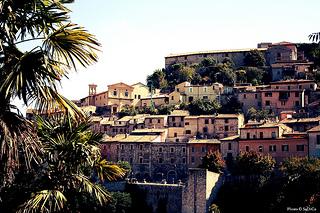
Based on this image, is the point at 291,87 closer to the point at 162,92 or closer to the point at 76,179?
the point at 162,92

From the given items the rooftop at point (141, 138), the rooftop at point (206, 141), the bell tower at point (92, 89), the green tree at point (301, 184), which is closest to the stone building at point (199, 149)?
the rooftop at point (206, 141)

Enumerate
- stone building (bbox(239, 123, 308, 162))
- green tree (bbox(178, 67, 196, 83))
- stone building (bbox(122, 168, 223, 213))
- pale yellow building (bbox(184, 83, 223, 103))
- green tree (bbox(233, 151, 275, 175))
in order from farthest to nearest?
green tree (bbox(178, 67, 196, 83)) → pale yellow building (bbox(184, 83, 223, 103)) → stone building (bbox(239, 123, 308, 162)) → green tree (bbox(233, 151, 275, 175)) → stone building (bbox(122, 168, 223, 213))

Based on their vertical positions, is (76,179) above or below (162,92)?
below

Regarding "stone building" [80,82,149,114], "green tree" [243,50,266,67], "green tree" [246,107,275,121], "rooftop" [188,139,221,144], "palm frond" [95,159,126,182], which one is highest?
"green tree" [243,50,266,67]

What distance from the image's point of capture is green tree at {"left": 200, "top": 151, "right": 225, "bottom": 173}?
5838 centimetres

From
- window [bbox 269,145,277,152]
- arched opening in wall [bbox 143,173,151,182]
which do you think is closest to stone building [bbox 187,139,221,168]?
arched opening in wall [bbox 143,173,151,182]

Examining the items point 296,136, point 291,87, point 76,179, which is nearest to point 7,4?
point 76,179

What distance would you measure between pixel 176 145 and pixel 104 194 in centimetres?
5767

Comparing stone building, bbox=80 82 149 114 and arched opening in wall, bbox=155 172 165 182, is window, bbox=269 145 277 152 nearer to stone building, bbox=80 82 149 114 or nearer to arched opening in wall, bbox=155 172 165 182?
arched opening in wall, bbox=155 172 165 182

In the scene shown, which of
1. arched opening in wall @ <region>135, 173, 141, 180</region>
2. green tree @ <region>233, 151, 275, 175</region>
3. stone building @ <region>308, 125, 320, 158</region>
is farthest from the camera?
arched opening in wall @ <region>135, 173, 141, 180</region>

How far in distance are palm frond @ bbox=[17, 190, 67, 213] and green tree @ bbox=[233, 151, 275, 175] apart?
4745 centimetres

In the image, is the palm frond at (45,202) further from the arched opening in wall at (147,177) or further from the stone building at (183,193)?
the arched opening in wall at (147,177)

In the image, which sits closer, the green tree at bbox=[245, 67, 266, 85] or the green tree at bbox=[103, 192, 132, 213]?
the green tree at bbox=[103, 192, 132, 213]

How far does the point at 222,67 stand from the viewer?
8781 centimetres
